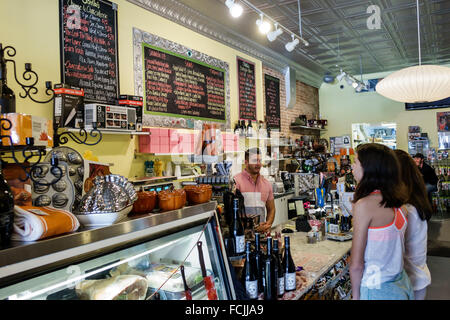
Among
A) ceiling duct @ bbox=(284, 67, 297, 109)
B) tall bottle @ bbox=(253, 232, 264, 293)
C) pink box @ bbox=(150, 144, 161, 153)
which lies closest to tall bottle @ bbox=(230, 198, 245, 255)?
tall bottle @ bbox=(253, 232, 264, 293)

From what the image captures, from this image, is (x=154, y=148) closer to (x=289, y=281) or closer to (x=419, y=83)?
(x=289, y=281)

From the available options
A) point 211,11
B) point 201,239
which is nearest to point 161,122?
point 211,11

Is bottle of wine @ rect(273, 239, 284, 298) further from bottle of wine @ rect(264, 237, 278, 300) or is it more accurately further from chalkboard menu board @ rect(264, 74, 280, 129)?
chalkboard menu board @ rect(264, 74, 280, 129)

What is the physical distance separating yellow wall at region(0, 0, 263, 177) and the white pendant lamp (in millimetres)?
2798

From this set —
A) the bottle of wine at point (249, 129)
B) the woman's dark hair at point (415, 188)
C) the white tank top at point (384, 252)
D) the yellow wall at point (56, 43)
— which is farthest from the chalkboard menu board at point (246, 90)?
the white tank top at point (384, 252)

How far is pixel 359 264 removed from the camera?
2.02 meters

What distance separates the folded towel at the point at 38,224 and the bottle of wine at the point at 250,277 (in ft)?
3.08

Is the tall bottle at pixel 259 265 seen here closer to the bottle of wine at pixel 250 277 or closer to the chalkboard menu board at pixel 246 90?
the bottle of wine at pixel 250 277

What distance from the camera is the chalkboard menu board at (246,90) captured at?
6398mm

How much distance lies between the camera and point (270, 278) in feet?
5.71

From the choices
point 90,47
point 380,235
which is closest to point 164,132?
point 90,47

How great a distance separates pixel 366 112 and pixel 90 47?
28.0ft

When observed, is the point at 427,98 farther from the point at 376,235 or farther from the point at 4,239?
the point at 4,239
